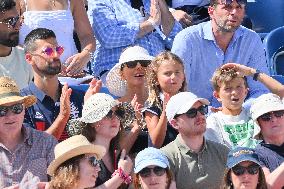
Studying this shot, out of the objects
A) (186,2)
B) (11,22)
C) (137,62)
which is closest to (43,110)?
(11,22)

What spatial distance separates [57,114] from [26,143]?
0.67m

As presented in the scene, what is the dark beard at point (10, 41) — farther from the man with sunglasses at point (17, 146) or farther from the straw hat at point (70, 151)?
the straw hat at point (70, 151)

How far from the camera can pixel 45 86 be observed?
19.1 feet

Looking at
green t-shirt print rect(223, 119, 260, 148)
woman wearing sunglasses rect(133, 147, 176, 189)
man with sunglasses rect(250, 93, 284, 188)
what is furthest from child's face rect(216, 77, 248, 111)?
woman wearing sunglasses rect(133, 147, 176, 189)

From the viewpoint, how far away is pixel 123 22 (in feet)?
23.5

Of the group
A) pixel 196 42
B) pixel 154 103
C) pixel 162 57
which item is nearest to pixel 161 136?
pixel 154 103

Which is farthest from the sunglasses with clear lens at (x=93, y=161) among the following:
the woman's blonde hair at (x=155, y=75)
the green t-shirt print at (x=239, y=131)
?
the green t-shirt print at (x=239, y=131)

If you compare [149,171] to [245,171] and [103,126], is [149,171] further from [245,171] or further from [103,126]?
[245,171]

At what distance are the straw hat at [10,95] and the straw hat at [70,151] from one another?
48 cm

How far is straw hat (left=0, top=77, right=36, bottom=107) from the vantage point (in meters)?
5.02

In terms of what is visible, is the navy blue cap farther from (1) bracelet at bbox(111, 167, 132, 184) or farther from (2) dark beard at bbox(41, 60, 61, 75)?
(2) dark beard at bbox(41, 60, 61, 75)

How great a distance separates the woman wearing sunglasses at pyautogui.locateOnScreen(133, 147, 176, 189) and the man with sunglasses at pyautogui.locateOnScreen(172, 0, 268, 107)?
5.54 feet

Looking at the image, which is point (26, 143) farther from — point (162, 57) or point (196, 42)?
point (196, 42)

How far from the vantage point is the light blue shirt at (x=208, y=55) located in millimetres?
6645
